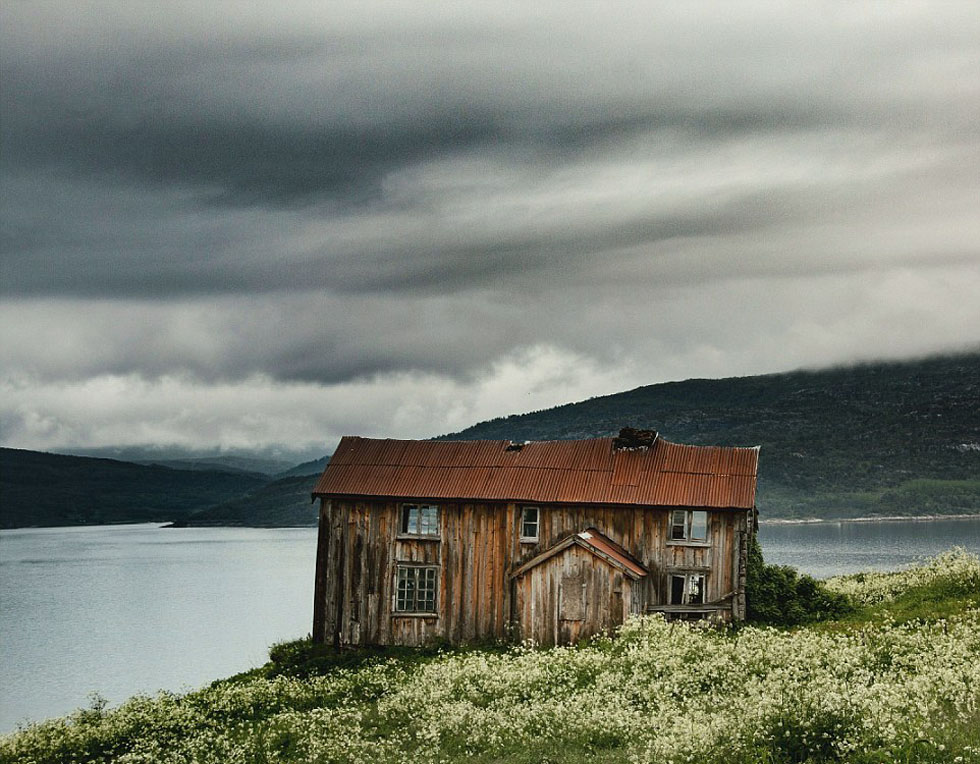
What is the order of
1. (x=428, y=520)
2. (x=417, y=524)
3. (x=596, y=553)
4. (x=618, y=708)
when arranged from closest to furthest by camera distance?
(x=618, y=708) → (x=596, y=553) → (x=428, y=520) → (x=417, y=524)

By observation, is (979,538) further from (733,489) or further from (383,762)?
(383,762)

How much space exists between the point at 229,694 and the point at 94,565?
5911 inches

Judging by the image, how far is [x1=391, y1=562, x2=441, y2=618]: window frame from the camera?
47.3 m

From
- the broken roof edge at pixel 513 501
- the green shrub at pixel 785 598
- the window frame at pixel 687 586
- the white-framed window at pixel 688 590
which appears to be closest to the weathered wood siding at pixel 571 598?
the window frame at pixel 687 586

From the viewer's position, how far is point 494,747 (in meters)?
24.3

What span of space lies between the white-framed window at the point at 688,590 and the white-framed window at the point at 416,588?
10732mm

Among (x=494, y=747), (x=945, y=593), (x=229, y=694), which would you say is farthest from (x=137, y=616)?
(x=494, y=747)

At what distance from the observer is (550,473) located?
47.9m

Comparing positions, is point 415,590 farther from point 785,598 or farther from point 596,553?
point 785,598

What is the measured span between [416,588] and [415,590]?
0.11 m

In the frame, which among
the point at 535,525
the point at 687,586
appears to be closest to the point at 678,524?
the point at 687,586

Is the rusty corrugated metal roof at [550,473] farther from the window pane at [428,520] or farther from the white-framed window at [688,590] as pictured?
the white-framed window at [688,590]

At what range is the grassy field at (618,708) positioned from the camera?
2042 cm

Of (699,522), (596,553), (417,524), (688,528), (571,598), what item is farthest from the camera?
(417,524)
